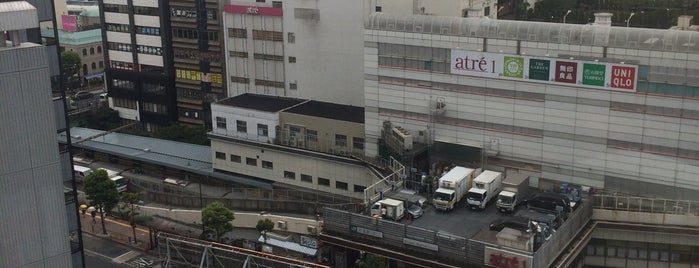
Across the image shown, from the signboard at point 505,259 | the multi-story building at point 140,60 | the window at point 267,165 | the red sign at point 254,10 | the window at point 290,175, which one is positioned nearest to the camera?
the signboard at point 505,259

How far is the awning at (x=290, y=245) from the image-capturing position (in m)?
54.0

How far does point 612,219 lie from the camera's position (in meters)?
49.7

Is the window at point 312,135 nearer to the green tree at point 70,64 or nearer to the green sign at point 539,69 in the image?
the green sign at point 539,69

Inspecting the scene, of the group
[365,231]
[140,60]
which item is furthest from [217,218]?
[140,60]

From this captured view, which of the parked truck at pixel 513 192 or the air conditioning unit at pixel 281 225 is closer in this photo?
the parked truck at pixel 513 192

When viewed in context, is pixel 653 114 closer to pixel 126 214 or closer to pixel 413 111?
pixel 413 111

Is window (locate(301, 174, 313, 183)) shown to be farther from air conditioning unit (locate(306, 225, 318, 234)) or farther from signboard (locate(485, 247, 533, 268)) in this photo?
Answer: signboard (locate(485, 247, 533, 268))

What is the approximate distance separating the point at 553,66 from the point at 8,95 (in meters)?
35.6

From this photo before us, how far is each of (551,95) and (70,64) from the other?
81.3 meters

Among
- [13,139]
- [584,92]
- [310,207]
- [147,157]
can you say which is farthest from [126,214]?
[584,92]

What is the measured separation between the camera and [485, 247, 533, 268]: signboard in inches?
1696

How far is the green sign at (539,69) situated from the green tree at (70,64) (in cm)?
7913

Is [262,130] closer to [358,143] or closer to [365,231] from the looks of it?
[358,143]

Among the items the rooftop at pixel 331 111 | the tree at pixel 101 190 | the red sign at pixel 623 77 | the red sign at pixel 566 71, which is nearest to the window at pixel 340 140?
the rooftop at pixel 331 111
